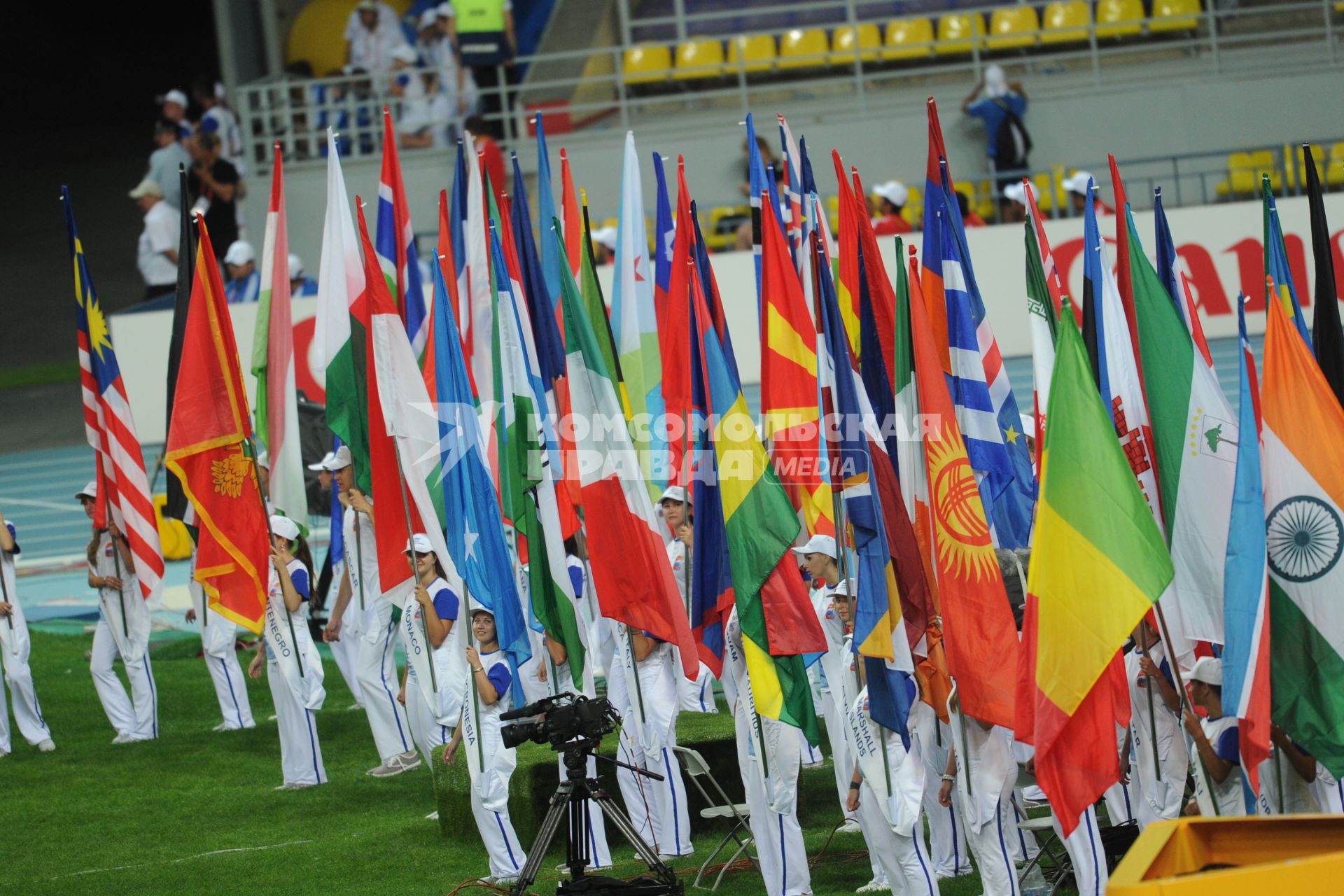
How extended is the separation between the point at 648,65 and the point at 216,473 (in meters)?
17.6

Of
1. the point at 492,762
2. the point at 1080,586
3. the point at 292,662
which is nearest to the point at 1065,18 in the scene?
the point at 292,662

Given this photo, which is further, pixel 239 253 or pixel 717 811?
pixel 239 253

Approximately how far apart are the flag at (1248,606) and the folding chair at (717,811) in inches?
110

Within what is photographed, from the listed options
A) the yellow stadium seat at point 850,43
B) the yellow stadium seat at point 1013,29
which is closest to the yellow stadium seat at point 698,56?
the yellow stadium seat at point 850,43

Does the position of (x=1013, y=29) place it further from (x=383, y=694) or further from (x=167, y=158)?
(x=383, y=694)

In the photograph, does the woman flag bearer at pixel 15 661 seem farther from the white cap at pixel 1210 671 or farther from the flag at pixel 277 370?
the white cap at pixel 1210 671

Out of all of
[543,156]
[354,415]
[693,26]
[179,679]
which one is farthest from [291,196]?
[354,415]

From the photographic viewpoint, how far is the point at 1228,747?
813 centimetres

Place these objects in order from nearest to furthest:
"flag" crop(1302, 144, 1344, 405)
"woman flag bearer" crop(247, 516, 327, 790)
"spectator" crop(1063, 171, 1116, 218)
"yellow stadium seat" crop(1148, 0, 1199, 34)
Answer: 1. "flag" crop(1302, 144, 1344, 405)
2. "woman flag bearer" crop(247, 516, 327, 790)
3. "spectator" crop(1063, 171, 1116, 218)
4. "yellow stadium seat" crop(1148, 0, 1199, 34)

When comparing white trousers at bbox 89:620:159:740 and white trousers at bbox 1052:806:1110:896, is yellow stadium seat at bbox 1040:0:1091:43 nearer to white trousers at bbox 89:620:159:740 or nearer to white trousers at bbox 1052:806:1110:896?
white trousers at bbox 89:620:159:740

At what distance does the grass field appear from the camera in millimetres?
10211

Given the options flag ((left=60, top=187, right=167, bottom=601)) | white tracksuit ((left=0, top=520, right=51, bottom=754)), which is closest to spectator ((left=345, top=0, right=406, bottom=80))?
flag ((left=60, top=187, right=167, bottom=601))

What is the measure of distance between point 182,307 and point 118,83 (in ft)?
113

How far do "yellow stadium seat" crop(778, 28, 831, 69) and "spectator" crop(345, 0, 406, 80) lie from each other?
635cm
